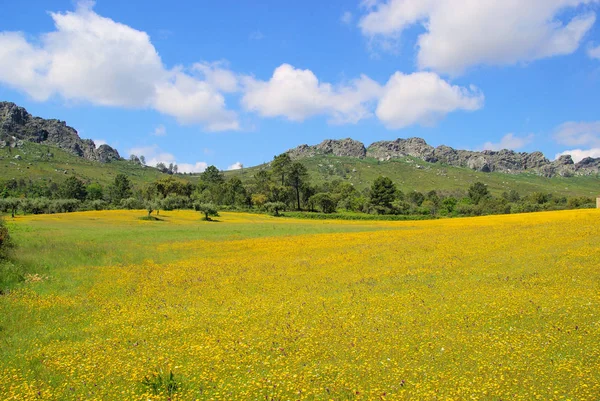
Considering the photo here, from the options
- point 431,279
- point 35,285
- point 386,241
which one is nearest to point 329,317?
point 431,279

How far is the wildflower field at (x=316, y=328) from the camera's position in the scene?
31.4ft

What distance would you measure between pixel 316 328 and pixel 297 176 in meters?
118

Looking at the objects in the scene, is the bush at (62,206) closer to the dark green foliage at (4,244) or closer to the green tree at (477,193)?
the dark green foliage at (4,244)

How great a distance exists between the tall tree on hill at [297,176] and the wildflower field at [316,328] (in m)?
103

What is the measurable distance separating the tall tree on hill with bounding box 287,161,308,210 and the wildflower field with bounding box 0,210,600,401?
103 m

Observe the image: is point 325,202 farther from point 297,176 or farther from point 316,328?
point 316,328

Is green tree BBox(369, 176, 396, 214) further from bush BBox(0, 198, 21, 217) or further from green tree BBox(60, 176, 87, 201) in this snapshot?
green tree BBox(60, 176, 87, 201)

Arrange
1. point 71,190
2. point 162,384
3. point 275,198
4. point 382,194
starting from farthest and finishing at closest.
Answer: point 71,190, point 275,198, point 382,194, point 162,384

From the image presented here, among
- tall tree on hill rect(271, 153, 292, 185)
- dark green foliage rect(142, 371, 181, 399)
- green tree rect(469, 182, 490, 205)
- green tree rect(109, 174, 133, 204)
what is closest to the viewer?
dark green foliage rect(142, 371, 181, 399)

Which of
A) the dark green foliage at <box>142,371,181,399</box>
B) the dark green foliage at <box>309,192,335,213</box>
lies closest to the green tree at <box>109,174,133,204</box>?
the dark green foliage at <box>309,192,335,213</box>

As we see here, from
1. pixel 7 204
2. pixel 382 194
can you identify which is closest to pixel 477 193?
pixel 382 194

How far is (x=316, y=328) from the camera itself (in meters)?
13.8

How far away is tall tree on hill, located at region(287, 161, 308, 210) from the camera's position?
130000 millimetres

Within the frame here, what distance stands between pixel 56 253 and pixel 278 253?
17.3 meters
